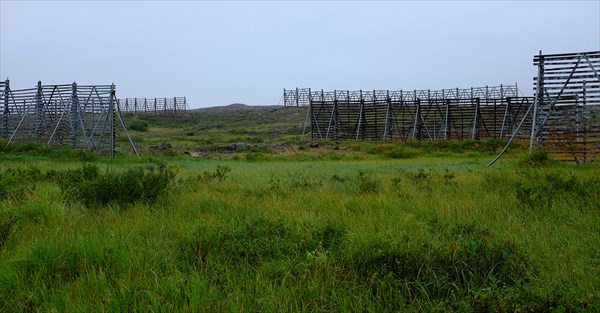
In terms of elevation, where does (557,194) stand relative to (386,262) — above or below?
above

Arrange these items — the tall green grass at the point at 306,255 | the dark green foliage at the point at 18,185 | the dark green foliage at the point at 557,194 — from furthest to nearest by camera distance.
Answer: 1. the dark green foliage at the point at 18,185
2. the dark green foliage at the point at 557,194
3. the tall green grass at the point at 306,255

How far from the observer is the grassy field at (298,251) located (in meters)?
2.96

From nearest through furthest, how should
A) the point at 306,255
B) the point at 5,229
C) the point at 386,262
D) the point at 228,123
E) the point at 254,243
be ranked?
the point at 386,262 → the point at 306,255 → the point at 254,243 → the point at 5,229 → the point at 228,123

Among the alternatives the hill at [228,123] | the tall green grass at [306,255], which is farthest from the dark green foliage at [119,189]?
the hill at [228,123]

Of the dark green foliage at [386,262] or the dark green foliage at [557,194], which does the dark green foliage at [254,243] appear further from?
the dark green foliage at [557,194]

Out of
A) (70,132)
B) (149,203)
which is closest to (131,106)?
(70,132)

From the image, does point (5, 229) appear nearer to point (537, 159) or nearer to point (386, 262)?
point (386, 262)

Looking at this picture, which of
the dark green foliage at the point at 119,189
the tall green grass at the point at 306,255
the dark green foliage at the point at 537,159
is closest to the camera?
the tall green grass at the point at 306,255

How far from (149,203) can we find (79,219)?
114cm

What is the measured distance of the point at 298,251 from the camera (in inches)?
152

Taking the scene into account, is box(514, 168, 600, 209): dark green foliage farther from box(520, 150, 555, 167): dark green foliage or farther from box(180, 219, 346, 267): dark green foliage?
box(520, 150, 555, 167): dark green foliage

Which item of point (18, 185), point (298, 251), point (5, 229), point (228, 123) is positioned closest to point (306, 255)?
point (298, 251)

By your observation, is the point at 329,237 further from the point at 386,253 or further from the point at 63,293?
the point at 63,293

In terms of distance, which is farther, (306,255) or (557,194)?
(557,194)
